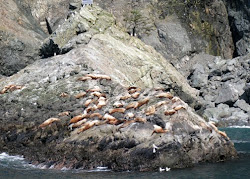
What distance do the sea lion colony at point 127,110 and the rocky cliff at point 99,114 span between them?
0.23 ft

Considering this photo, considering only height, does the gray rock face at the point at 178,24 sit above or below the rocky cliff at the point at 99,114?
above

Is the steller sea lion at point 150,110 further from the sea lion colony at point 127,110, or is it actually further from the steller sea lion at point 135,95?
the steller sea lion at point 135,95

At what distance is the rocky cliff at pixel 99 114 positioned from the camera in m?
27.4

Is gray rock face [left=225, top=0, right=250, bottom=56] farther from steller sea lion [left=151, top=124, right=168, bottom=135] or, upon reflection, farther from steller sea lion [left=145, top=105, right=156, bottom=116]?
steller sea lion [left=151, top=124, right=168, bottom=135]

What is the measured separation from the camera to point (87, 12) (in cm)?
5638

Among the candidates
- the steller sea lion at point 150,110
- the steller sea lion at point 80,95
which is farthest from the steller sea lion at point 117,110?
the steller sea lion at point 80,95

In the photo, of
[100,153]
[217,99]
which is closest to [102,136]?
[100,153]

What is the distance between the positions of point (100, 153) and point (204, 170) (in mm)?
6648

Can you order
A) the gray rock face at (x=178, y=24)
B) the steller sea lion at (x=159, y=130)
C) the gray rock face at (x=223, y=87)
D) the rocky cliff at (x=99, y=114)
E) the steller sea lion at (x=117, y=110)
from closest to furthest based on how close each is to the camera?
the rocky cliff at (x=99, y=114) < the steller sea lion at (x=159, y=130) < the steller sea lion at (x=117, y=110) < the gray rock face at (x=223, y=87) < the gray rock face at (x=178, y=24)

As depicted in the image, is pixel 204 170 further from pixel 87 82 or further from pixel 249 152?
pixel 87 82

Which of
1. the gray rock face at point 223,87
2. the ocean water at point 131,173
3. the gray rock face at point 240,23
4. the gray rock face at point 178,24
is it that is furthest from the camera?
the gray rock face at point 240,23

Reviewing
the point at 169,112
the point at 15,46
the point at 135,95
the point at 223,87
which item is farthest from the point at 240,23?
the point at 169,112

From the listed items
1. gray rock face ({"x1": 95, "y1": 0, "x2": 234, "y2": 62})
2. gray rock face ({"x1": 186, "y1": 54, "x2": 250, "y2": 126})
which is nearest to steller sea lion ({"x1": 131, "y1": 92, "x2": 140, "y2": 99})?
gray rock face ({"x1": 186, "y1": 54, "x2": 250, "y2": 126})

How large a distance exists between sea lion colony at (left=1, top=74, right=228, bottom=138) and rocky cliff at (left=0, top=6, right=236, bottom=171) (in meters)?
0.07
